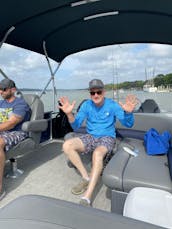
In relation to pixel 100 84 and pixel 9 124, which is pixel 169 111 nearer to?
pixel 100 84

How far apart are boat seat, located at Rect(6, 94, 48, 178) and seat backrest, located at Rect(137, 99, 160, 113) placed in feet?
5.49

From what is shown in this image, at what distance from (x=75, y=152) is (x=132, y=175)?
35.6 inches

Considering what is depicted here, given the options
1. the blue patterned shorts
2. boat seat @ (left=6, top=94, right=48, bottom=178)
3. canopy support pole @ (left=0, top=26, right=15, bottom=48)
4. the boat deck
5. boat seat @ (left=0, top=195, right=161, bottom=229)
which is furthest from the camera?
canopy support pole @ (left=0, top=26, right=15, bottom=48)

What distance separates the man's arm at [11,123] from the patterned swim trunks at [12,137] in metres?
0.07

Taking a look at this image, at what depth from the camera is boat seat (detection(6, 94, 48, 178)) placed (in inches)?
123

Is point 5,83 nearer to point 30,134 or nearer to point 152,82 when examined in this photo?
point 30,134

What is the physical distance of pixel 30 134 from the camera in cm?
343

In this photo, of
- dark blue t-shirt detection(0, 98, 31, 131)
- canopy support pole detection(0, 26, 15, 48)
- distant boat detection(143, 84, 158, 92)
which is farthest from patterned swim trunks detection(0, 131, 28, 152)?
distant boat detection(143, 84, 158, 92)

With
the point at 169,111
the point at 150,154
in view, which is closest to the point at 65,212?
the point at 150,154

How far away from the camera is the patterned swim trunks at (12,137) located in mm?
2990

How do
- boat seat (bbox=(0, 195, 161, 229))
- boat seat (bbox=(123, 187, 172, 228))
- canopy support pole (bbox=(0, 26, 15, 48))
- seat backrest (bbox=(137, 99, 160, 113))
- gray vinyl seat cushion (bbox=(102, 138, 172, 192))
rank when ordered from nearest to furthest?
boat seat (bbox=(0, 195, 161, 229)) → boat seat (bbox=(123, 187, 172, 228)) → gray vinyl seat cushion (bbox=(102, 138, 172, 192)) → canopy support pole (bbox=(0, 26, 15, 48)) → seat backrest (bbox=(137, 99, 160, 113))

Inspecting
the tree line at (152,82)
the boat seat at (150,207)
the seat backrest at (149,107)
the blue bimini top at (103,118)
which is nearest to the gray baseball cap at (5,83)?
the blue bimini top at (103,118)

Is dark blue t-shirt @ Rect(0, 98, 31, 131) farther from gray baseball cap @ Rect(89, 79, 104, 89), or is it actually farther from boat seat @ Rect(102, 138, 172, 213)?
boat seat @ Rect(102, 138, 172, 213)

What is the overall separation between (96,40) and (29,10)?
5.90ft
